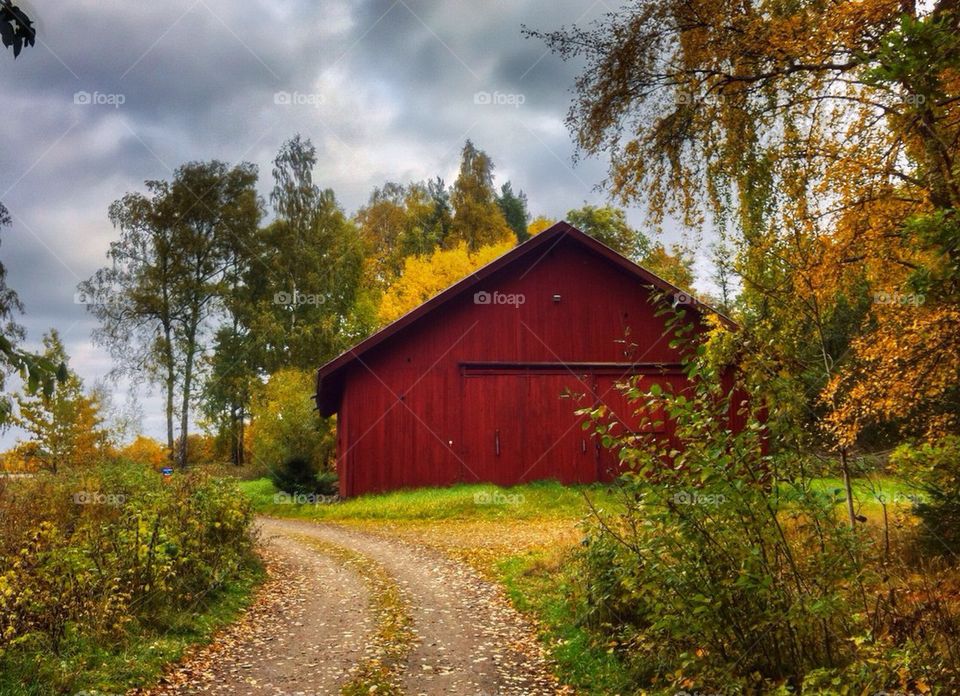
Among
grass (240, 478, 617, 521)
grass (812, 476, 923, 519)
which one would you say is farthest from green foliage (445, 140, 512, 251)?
grass (812, 476, 923, 519)

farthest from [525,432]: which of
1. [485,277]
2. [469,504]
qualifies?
[485,277]

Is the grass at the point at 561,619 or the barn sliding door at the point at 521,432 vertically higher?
the barn sliding door at the point at 521,432

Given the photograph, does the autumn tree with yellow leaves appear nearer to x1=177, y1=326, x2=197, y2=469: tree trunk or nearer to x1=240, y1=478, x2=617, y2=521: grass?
x1=240, y1=478, x2=617, y2=521: grass

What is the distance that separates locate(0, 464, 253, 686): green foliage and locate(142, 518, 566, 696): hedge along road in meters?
0.79

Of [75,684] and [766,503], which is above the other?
[766,503]

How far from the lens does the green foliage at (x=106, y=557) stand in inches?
252

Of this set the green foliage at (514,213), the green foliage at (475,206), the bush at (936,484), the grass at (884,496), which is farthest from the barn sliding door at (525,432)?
the green foliage at (514,213)

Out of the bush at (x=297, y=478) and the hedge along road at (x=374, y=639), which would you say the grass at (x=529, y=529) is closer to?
the hedge along road at (x=374, y=639)

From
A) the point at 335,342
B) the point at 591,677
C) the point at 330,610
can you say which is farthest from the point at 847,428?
Result: the point at 335,342

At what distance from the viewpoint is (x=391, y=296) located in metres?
34.3

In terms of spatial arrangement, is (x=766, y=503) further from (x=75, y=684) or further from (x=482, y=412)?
(x=482, y=412)

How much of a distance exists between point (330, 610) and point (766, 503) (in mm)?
6488

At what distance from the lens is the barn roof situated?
63.8 feet

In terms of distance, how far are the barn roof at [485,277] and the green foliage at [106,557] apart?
800 cm
